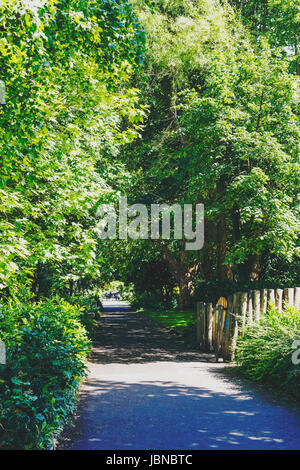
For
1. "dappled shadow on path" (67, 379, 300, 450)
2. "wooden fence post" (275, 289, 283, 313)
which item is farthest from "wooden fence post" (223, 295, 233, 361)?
"dappled shadow on path" (67, 379, 300, 450)

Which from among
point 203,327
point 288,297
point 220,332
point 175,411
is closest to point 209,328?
point 203,327

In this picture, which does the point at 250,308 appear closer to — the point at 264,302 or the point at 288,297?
the point at 264,302

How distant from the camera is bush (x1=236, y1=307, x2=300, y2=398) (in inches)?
313

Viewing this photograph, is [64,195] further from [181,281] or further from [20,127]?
Result: [181,281]

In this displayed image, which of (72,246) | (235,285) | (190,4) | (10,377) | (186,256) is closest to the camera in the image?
(10,377)

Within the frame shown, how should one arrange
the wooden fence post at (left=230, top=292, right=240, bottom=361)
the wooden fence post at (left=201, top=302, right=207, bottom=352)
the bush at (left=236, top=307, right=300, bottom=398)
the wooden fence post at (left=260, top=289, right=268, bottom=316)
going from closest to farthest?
the bush at (left=236, top=307, right=300, bottom=398)
the wooden fence post at (left=230, top=292, right=240, bottom=361)
the wooden fence post at (left=260, top=289, right=268, bottom=316)
the wooden fence post at (left=201, top=302, right=207, bottom=352)

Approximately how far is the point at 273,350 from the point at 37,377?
16.2ft

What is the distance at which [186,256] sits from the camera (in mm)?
26484

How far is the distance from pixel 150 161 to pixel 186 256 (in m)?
9.75

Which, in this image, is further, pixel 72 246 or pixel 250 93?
pixel 250 93

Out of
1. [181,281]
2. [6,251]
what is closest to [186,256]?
[181,281]

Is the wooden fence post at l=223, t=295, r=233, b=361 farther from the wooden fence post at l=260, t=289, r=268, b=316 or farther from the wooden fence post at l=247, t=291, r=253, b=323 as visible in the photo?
the wooden fence post at l=260, t=289, r=268, b=316

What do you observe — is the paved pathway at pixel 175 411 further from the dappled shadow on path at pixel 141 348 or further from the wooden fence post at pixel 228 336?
the dappled shadow on path at pixel 141 348

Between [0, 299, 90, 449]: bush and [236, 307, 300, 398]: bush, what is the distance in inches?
148
